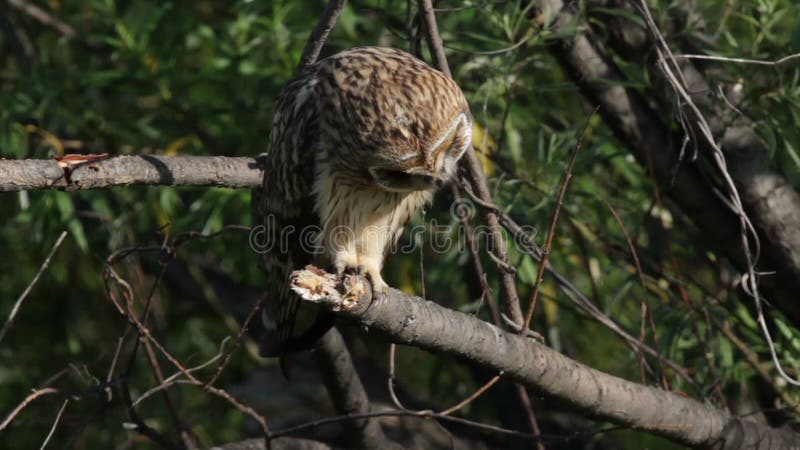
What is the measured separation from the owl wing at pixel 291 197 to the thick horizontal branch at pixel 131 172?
102mm

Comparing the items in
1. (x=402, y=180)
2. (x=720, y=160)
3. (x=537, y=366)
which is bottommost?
(x=537, y=366)

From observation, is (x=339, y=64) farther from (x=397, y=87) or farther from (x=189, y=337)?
(x=189, y=337)

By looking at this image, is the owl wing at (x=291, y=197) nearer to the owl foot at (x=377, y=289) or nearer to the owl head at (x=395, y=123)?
the owl head at (x=395, y=123)

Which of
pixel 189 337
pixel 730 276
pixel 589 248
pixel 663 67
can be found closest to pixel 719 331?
pixel 730 276

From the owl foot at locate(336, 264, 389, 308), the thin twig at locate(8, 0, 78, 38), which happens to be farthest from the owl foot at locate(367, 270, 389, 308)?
the thin twig at locate(8, 0, 78, 38)

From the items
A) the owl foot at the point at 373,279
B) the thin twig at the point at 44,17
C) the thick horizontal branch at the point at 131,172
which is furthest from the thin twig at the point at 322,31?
the thin twig at the point at 44,17

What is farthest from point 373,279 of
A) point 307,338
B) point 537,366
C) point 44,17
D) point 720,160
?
point 44,17

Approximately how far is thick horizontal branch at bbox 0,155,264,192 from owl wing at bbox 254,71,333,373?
0.33 ft

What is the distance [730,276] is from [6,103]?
3.08 metres

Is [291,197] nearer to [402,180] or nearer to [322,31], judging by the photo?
[402,180]

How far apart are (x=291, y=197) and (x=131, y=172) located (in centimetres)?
57

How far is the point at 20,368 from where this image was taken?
5531 millimetres

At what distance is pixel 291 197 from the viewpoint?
3336 millimetres

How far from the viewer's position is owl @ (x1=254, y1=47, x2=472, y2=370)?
3.03 metres
